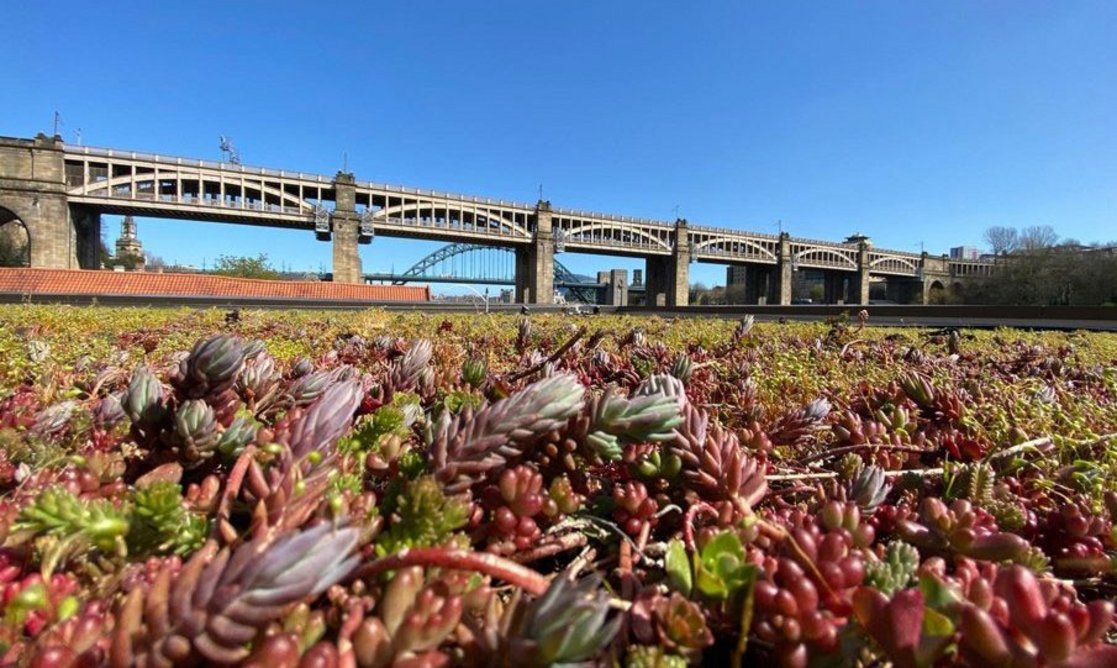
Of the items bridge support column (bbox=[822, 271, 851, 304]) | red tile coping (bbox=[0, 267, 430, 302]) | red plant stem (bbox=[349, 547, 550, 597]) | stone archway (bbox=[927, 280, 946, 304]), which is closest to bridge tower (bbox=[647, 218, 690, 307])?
bridge support column (bbox=[822, 271, 851, 304])

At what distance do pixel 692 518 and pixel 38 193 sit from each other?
48163mm

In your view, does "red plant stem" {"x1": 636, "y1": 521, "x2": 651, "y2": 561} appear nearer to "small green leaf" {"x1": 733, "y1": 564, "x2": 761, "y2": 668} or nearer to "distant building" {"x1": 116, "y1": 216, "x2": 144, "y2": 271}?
"small green leaf" {"x1": 733, "y1": 564, "x2": 761, "y2": 668}

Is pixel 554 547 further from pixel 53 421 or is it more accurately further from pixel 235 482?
pixel 53 421

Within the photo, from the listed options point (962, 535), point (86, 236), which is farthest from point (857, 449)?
point (86, 236)

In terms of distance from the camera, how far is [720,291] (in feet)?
301

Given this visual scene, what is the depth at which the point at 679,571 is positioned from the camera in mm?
606

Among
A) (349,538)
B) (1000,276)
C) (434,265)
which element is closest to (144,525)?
(349,538)

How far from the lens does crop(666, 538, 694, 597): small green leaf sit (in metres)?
0.60

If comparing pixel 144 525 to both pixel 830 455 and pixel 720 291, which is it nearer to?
pixel 830 455

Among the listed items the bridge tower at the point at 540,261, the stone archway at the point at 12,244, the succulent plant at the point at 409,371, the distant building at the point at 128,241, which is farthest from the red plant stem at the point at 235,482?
the distant building at the point at 128,241

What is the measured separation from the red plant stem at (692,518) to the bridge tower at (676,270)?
6167 centimetres

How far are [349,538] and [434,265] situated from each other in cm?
9182

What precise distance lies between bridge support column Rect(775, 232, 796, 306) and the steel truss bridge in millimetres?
148

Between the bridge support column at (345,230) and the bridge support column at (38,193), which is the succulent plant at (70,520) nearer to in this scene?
the bridge support column at (345,230)
